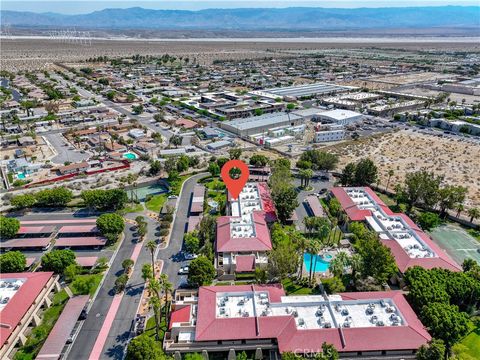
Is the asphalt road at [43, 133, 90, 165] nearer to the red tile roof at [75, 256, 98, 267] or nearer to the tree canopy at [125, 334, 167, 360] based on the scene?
the red tile roof at [75, 256, 98, 267]

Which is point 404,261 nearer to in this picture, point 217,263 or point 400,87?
point 217,263

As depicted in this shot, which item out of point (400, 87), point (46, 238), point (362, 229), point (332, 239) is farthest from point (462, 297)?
point (400, 87)

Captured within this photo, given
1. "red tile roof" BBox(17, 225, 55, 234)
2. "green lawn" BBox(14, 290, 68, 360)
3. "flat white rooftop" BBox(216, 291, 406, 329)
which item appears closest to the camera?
"green lawn" BBox(14, 290, 68, 360)

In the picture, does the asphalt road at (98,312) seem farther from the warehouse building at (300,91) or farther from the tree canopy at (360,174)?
the warehouse building at (300,91)

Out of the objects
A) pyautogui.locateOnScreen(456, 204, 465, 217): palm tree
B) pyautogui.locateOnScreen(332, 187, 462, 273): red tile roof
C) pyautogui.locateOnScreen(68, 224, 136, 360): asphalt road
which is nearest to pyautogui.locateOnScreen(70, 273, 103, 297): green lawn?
pyautogui.locateOnScreen(68, 224, 136, 360): asphalt road

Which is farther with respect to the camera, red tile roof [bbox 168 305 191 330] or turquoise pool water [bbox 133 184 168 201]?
turquoise pool water [bbox 133 184 168 201]

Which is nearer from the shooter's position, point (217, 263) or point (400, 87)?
point (217, 263)
